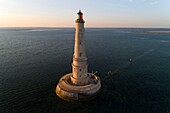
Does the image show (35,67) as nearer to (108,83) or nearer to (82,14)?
(108,83)

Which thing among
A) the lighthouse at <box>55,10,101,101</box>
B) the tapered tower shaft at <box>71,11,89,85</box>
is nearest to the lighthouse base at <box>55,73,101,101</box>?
the lighthouse at <box>55,10,101,101</box>

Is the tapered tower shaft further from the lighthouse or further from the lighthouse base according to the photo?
the lighthouse base

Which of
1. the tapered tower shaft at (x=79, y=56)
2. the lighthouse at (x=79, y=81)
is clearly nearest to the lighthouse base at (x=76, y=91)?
the lighthouse at (x=79, y=81)

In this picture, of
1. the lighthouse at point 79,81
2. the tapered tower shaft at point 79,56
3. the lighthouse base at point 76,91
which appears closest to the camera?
the tapered tower shaft at point 79,56

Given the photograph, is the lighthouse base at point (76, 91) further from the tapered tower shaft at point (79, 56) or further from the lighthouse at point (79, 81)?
the tapered tower shaft at point (79, 56)

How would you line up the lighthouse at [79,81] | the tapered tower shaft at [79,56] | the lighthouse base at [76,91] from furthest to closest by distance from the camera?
the lighthouse base at [76,91], the lighthouse at [79,81], the tapered tower shaft at [79,56]

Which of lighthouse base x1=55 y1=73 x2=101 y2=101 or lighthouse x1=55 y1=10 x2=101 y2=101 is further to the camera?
lighthouse base x1=55 y1=73 x2=101 y2=101

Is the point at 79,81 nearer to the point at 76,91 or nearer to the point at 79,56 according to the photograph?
→ the point at 76,91

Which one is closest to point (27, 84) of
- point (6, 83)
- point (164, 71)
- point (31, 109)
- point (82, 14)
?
point (6, 83)
